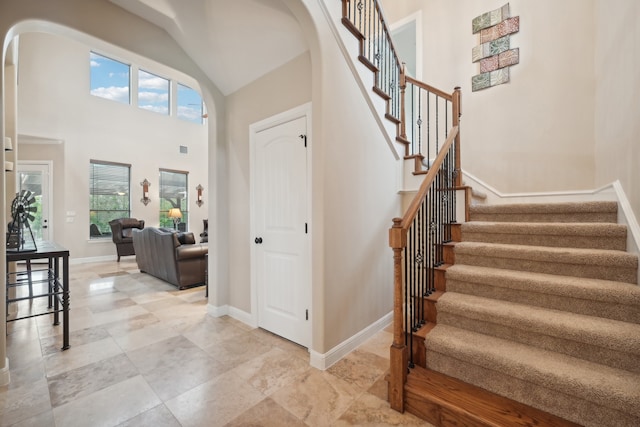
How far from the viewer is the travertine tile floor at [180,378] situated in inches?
66.6

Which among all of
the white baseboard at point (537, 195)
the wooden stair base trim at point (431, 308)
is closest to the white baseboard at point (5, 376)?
the wooden stair base trim at point (431, 308)

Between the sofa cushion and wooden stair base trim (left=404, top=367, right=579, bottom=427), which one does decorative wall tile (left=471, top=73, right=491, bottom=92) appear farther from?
the sofa cushion

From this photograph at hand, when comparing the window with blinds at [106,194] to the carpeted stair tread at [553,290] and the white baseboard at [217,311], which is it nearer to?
the white baseboard at [217,311]

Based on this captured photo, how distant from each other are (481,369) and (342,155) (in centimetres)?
183

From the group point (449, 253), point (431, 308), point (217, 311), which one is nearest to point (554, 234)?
point (449, 253)

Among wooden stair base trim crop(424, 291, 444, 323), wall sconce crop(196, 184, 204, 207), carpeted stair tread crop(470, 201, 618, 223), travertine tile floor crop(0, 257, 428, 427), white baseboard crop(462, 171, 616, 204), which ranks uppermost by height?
wall sconce crop(196, 184, 204, 207)

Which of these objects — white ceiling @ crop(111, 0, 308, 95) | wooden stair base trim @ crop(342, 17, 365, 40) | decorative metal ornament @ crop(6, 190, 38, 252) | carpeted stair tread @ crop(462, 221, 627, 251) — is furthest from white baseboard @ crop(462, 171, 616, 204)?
decorative metal ornament @ crop(6, 190, 38, 252)

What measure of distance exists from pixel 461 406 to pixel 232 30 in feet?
11.3

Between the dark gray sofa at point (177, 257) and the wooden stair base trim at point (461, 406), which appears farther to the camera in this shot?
the dark gray sofa at point (177, 257)

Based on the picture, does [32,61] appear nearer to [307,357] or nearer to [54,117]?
[54,117]

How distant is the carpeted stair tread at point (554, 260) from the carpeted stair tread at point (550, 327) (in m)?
0.37

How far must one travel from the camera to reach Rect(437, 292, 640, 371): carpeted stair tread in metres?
1.50

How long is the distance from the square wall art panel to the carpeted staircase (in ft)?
7.61

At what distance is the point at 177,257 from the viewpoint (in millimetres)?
4348
